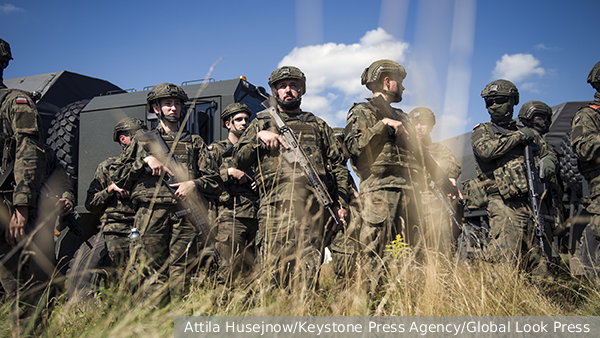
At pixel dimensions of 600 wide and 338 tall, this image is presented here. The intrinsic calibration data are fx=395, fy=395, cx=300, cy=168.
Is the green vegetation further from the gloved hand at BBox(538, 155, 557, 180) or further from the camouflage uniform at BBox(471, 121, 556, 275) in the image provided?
the gloved hand at BBox(538, 155, 557, 180)

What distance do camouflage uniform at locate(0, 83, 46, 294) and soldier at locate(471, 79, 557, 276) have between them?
11.3 feet

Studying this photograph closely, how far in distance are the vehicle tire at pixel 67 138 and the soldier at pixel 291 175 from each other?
10.1 ft

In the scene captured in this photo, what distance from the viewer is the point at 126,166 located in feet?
11.0

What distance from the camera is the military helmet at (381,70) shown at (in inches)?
136

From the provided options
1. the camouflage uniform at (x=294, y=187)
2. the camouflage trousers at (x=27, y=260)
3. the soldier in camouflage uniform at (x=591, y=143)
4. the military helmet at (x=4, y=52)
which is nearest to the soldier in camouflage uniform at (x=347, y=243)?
the camouflage uniform at (x=294, y=187)

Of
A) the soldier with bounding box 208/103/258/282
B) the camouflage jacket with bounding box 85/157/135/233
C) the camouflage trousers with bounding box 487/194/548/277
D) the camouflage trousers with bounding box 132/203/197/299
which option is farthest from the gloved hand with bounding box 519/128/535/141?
the camouflage jacket with bounding box 85/157/135/233

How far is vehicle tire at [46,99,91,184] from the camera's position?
5172 mm

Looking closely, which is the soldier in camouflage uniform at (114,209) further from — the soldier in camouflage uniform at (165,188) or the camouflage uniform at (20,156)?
the camouflage uniform at (20,156)

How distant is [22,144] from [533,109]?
5.30 meters

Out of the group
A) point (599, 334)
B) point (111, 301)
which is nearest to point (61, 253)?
point (111, 301)

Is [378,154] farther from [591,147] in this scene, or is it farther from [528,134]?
[591,147]

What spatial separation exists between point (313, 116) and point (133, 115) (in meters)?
2.88

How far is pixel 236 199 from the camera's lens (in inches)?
180

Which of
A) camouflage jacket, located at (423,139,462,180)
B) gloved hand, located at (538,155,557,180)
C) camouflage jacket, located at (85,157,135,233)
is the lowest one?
camouflage jacket, located at (85,157,135,233)
